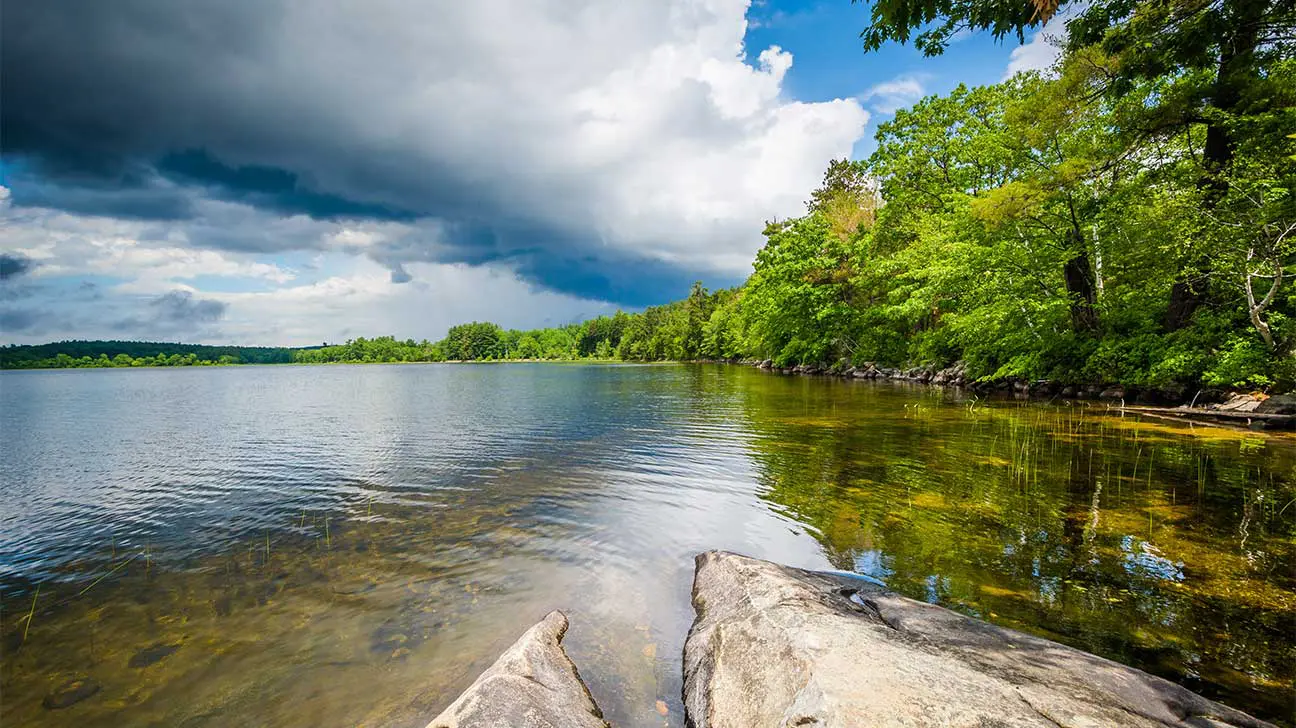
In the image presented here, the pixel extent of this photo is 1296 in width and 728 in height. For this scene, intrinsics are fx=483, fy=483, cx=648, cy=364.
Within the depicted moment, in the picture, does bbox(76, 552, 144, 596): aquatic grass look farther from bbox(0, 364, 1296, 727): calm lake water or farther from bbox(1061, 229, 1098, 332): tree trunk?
bbox(1061, 229, 1098, 332): tree trunk

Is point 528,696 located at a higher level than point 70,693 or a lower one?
higher

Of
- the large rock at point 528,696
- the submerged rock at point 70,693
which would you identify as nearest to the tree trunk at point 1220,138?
the large rock at point 528,696

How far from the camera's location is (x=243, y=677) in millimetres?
5012

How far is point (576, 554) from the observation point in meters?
7.89

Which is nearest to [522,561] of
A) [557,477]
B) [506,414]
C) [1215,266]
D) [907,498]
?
[557,477]

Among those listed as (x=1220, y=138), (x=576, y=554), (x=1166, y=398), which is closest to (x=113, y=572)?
(x=576, y=554)

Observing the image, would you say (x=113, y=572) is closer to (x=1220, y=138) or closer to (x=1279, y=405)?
(x=1279, y=405)

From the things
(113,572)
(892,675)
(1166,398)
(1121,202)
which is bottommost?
(113,572)

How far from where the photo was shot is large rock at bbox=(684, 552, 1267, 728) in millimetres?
3117

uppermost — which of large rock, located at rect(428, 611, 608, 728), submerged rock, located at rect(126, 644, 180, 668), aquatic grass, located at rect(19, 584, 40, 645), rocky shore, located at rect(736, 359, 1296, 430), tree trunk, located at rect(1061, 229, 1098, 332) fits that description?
tree trunk, located at rect(1061, 229, 1098, 332)

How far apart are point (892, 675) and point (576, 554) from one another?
5370mm

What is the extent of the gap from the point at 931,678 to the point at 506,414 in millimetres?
25311

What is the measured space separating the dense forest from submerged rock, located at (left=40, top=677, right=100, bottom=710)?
40.8ft

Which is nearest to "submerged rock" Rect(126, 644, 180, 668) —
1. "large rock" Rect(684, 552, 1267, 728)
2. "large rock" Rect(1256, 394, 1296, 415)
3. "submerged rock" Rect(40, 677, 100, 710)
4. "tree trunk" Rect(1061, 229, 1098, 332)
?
"submerged rock" Rect(40, 677, 100, 710)
